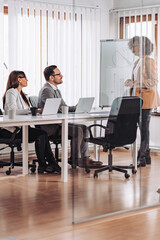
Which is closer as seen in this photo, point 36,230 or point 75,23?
point 36,230

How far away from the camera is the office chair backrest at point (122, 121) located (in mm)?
4445

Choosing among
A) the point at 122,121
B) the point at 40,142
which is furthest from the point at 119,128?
the point at 40,142

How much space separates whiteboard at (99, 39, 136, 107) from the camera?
438cm

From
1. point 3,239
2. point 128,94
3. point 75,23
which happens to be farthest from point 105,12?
point 3,239

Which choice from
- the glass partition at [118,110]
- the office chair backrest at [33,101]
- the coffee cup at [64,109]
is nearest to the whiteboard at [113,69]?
the glass partition at [118,110]

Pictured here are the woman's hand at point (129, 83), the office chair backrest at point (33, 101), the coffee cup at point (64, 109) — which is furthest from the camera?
the office chair backrest at point (33, 101)

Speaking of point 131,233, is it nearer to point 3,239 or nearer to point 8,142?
point 3,239

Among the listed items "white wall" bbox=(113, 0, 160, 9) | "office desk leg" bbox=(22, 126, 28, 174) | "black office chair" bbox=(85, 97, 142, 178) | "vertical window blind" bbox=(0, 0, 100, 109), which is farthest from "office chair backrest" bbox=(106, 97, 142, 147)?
"vertical window blind" bbox=(0, 0, 100, 109)

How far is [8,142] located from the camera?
6.09m

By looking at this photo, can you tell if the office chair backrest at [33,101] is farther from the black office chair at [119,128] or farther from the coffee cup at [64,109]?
the black office chair at [119,128]

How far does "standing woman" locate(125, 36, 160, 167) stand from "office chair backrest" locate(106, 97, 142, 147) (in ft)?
0.33

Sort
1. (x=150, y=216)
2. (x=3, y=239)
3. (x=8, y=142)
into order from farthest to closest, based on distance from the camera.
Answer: (x=8, y=142) < (x=150, y=216) < (x=3, y=239)

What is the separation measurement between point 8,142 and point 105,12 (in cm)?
239

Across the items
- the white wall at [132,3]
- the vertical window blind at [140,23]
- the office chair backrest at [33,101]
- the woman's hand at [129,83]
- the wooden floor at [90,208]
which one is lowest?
the wooden floor at [90,208]
